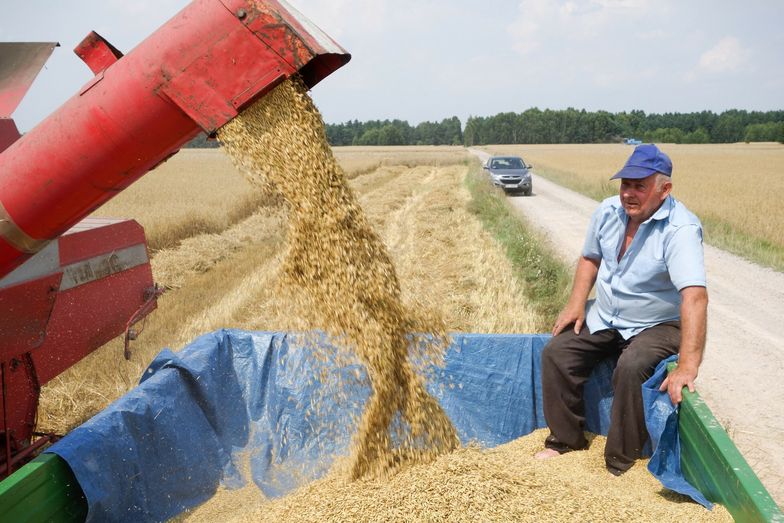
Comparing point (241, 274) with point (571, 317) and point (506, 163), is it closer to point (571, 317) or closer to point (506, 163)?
point (571, 317)

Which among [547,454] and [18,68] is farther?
[547,454]

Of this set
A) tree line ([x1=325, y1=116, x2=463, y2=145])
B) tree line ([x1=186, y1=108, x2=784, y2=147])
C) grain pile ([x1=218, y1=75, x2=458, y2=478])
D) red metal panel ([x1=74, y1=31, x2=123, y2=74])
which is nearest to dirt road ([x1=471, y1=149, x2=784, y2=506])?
grain pile ([x1=218, y1=75, x2=458, y2=478])

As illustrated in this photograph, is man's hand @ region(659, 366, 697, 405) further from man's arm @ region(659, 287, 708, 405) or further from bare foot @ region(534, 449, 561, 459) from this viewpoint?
bare foot @ region(534, 449, 561, 459)

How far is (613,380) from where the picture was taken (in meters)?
2.98

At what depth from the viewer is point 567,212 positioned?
15.0m

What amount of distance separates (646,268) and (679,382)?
0.64 m

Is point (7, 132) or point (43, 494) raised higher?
point (7, 132)

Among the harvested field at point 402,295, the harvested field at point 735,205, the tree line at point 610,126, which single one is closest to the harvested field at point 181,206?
the harvested field at point 402,295

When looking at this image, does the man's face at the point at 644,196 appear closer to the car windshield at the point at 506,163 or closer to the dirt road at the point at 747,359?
the dirt road at the point at 747,359

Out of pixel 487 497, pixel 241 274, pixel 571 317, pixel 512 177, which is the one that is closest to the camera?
pixel 487 497

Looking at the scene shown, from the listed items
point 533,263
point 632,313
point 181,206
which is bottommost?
point 533,263

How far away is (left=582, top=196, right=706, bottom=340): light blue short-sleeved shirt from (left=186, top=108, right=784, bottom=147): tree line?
7893 cm

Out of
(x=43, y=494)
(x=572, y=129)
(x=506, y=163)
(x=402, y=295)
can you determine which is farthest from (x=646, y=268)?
(x=572, y=129)

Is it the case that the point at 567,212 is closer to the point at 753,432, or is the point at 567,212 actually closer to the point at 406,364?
the point at 753,432
